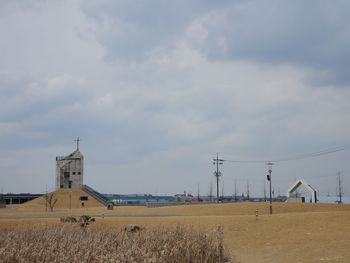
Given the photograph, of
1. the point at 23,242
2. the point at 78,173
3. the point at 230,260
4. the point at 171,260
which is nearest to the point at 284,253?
the point at 230,260

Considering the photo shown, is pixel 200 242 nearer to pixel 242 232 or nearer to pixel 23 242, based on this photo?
pixel 23 242

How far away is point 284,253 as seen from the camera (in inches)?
816

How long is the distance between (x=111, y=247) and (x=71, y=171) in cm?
9855

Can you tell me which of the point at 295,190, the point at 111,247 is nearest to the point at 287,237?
the point at 111,247

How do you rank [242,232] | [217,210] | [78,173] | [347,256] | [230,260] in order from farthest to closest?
[78,173] < [217,210] < [242,232] < [347,256] < [230,260]

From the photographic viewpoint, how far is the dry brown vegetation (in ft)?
33.9

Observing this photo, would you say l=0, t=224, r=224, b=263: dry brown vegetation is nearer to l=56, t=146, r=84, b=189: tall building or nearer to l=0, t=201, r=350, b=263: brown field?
l=0, t=201, r=350, b=263: brown field

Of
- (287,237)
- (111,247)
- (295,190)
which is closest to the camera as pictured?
(111,247)

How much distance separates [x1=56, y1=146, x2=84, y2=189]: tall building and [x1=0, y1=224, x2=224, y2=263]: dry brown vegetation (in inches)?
3716

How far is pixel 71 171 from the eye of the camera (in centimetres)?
10819

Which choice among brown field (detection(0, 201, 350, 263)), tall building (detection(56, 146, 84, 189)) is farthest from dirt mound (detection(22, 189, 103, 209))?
brown field (detection(0, 201, 350, 263))

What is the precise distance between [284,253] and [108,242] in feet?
33.8

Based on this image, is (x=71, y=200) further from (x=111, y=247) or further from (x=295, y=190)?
(x=111, y=247)

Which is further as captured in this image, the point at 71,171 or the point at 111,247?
the point at 71,171
